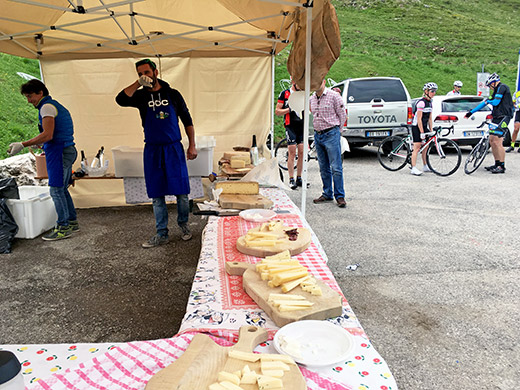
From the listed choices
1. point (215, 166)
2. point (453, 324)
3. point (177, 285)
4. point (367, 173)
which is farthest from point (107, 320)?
point (367, 173)

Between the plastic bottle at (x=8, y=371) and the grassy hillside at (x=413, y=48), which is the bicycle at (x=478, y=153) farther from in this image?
the plastic bottle at (x=8, y=371)

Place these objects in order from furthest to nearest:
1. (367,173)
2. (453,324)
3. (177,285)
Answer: (367,173)
(177,285)
(453,324)

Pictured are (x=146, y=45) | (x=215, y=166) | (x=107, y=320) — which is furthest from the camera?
Answer: (x=215, y=166)

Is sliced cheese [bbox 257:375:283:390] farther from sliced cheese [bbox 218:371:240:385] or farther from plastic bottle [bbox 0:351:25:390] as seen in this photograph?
plastic bottle [bbox 0:351:25:390]

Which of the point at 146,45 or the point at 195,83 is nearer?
the point at 146,45

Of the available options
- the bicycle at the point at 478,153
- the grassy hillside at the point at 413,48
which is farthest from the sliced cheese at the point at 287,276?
the grassy hillside at the point at 413,48

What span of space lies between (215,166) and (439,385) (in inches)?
193

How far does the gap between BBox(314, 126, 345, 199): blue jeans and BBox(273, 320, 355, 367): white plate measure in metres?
4.66

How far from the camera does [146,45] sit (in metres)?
5.50

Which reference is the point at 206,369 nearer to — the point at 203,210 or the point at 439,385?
the point at 439,385

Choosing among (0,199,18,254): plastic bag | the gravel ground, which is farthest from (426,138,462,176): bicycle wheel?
(0,199,18,254): plastic bag

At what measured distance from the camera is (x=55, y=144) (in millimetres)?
4508

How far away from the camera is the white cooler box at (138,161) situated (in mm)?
5480

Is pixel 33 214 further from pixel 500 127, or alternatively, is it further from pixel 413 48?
pixel 413 48
